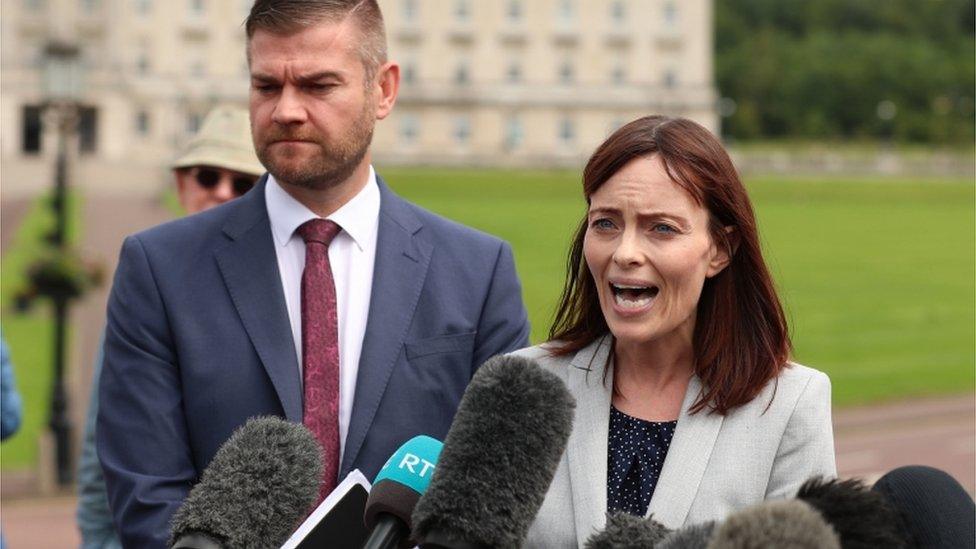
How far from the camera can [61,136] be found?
38.8 feet

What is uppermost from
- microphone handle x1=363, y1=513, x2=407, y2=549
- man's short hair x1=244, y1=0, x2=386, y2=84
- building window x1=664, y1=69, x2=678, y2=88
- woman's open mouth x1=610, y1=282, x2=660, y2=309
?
man's short hair x1=244, y1=0, x2=386, y2=84

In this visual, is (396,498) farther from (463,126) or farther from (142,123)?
(463,126)

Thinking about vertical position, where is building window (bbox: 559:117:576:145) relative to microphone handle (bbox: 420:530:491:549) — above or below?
below

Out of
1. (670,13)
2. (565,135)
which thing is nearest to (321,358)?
(565,135)

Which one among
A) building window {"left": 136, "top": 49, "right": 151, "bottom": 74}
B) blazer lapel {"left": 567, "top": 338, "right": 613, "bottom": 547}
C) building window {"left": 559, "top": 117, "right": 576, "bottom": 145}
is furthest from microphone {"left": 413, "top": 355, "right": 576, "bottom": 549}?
building window {"left": 559, "top": 117, "right": 576, "bottom": 145}

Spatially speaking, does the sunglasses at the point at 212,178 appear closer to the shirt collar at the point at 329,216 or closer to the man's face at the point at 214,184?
the man's face at the point at 214,184

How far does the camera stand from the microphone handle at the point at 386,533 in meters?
1.52

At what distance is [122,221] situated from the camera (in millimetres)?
30344

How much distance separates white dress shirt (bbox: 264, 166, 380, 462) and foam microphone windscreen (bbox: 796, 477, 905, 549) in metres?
1.21

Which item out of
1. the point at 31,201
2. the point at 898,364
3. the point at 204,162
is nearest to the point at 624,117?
the point at 31,201

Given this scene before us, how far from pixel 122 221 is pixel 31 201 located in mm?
7989

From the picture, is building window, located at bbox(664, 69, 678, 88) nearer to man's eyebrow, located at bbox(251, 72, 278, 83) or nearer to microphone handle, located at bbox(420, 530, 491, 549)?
man's eyebrow, located at bbox(251, 72, 278, 83)

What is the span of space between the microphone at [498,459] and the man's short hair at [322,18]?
3.22ft

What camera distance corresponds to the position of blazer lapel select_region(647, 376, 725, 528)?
198 cm
